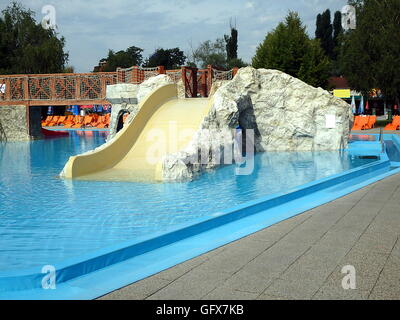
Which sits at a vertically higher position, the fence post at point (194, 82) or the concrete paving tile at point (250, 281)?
the fence post at point (194, 82)

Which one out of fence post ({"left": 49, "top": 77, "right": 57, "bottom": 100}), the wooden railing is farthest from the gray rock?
fence post ({"left": 49, "top": 77, "right": 57, "bottom": 100})

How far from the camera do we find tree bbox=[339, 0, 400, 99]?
92.0 ft

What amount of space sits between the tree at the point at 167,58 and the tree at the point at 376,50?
4942 cm

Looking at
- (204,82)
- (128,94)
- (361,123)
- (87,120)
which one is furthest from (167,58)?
(128,94)

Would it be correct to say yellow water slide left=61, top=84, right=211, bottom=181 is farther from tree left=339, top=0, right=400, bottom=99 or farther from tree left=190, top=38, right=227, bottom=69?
tree left=190, top=38, right=227, bottom=69

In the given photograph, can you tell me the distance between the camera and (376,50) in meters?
29.5

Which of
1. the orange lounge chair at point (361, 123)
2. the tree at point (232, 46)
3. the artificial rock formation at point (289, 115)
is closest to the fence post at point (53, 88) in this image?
the artificial rock formation at point (289, 115)

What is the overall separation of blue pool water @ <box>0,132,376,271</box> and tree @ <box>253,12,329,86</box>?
20.7m

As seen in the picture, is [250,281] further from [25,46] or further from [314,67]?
[25,46]

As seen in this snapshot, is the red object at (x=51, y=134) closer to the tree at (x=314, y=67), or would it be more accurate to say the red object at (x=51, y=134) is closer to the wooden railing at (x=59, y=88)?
the wooden railing at (x=59, y=88)

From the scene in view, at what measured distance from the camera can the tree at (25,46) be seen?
3906 centimetres

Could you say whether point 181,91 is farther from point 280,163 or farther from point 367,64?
point 367,64

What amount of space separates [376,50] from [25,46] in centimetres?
2856
